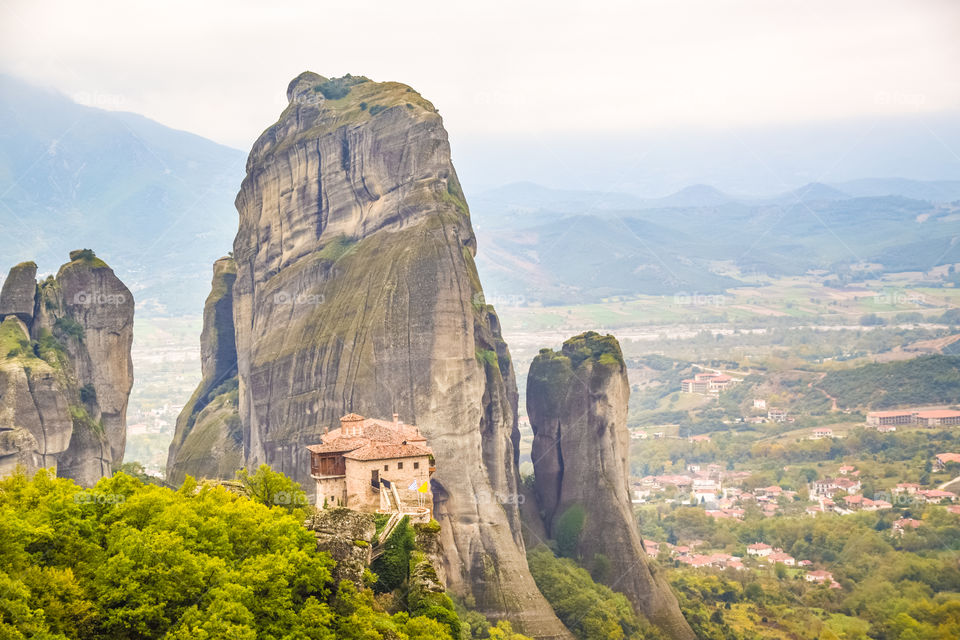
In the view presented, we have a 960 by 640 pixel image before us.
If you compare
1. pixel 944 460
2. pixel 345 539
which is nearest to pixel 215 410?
pixel 345 539

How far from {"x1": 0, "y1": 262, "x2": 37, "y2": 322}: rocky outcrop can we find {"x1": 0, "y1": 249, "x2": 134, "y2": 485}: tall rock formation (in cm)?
7

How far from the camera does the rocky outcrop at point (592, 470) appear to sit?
100 m

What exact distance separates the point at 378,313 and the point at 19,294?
26408 millimetres

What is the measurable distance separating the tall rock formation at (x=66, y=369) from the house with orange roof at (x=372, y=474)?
26.2 meters

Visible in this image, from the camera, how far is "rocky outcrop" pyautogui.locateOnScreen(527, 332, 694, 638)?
100375mm

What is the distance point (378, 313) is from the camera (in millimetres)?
97125

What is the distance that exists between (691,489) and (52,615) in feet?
510

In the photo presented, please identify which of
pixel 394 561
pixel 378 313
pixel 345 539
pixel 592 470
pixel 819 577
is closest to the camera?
pixel 345 539

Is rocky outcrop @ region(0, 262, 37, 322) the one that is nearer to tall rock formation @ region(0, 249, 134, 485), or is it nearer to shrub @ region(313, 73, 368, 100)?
tall rock formation @ region(0, 249, 134, 485)

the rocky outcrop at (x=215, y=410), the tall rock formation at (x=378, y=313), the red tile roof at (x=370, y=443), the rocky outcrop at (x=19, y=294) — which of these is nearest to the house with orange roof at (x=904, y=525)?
the tall rock formation at (x=378, y=313)

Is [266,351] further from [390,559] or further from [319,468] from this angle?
[390,559]

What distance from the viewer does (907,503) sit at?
14975 cm

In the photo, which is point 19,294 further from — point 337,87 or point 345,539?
point 345,539

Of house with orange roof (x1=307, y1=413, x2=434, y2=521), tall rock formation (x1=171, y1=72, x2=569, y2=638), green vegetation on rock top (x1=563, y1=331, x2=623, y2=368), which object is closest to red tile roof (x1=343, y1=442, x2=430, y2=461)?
house with orange roof (x1=307, y1=413, x2=434, y2=521)
